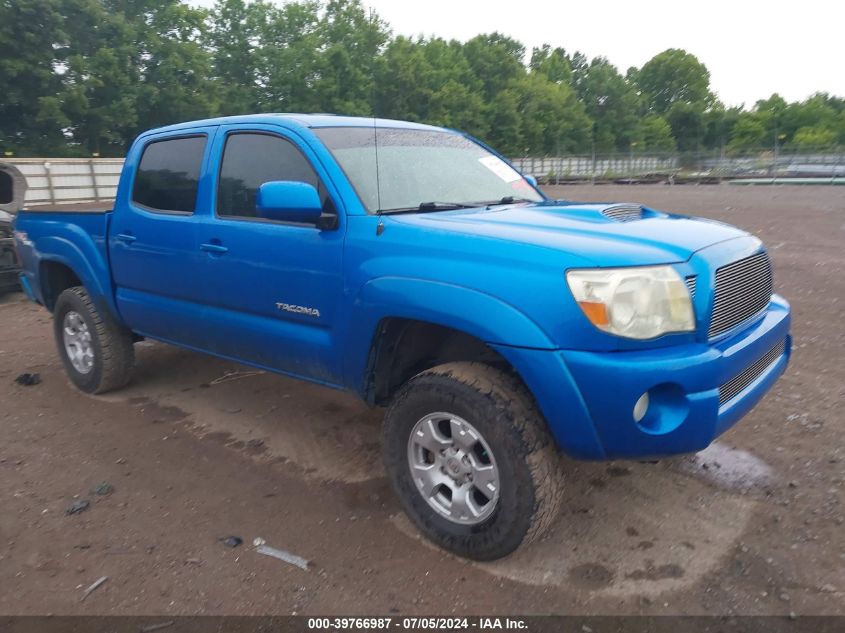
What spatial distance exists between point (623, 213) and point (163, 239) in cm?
273

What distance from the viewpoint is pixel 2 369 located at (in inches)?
231

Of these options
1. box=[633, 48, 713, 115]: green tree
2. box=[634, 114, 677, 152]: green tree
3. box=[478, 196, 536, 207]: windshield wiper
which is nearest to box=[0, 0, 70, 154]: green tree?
box=[478, 196, 536, 207]: windshield wiper

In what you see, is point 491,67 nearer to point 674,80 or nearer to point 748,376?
point 674,80

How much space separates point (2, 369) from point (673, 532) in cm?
560

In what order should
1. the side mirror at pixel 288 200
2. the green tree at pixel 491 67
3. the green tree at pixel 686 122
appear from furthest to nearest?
1. the green tree at pixel 686 122
2. the green tree at pixel 491 67
3. the side mirror at pixel 288 200

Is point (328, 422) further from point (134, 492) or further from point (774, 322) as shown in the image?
point (774, 322)

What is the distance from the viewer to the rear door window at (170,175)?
13.5ft

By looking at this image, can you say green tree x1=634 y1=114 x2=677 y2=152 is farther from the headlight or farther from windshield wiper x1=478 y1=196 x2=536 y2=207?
the headlight

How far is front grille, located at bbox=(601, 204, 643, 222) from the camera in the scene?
3.24 metres

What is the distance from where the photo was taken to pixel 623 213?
11.0 feet

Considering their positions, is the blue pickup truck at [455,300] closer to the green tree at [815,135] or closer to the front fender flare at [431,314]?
the front fender flare at [431,314]

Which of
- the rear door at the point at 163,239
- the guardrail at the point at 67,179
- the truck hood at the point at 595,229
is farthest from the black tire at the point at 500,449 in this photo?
the guardrail at the point at 67,179

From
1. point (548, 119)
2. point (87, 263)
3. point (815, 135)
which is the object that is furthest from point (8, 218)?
point (815, 135)

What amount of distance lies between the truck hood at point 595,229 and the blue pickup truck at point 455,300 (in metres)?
0.01
